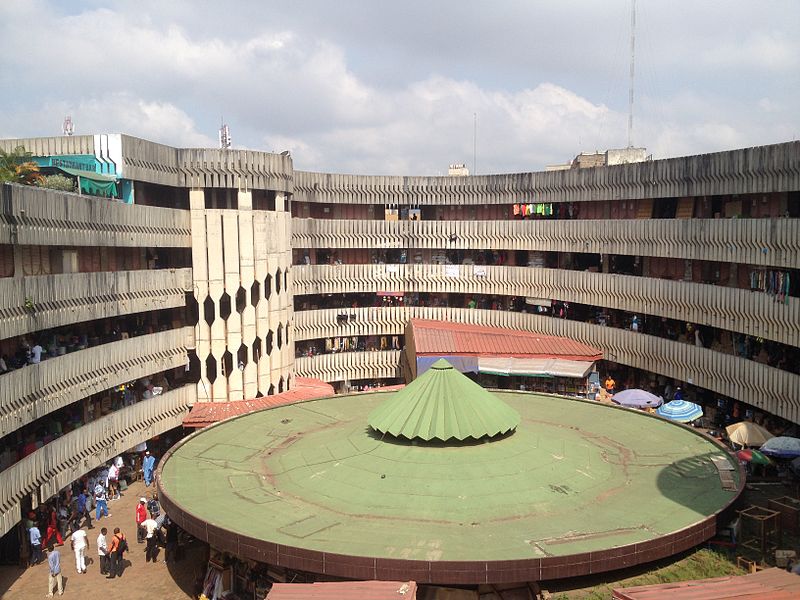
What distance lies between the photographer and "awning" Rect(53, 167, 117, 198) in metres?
40.3

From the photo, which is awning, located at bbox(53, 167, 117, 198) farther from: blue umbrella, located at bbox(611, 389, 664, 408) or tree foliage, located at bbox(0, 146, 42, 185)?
blue umbrella, located at bbox(611, 389, 664, 408)

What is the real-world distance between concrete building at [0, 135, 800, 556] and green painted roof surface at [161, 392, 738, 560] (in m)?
7.77

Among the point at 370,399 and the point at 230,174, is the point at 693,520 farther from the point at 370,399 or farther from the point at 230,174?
the point at 230,174

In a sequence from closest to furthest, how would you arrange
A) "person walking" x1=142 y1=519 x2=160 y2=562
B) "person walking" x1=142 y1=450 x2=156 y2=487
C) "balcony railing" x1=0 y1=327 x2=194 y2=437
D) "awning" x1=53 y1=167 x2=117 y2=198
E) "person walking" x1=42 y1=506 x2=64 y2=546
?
"balcony railing" x1=0 y1=327 x2=194 y2=437 → "person walking" x1=142 y1=519 x2=160 y2=562 → "person walking" x1=42 y1=506 x2=64 y2=546 → "awning" x1=53 y1=167 x2=117 y2=198 → "person walking" x1=142 y1=450 x2=156 y2=487

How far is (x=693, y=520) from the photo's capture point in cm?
2478

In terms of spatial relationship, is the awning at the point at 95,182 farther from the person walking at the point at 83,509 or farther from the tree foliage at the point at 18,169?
the person walking at the point at 83,509

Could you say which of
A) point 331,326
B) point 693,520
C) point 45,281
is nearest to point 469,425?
point 693,520

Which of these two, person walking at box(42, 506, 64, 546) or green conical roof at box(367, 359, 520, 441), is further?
person walking at box(42, 506, 64, 546)

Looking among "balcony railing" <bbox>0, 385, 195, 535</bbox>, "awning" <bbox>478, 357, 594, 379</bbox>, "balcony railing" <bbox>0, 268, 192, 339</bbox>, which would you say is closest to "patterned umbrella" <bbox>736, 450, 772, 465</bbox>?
"awning" <bbox>478, 357, 594, 379</bbox>

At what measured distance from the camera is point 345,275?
A: 62750 mm

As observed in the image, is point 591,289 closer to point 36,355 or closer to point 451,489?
point 451,489

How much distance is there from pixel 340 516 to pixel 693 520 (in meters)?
11.3

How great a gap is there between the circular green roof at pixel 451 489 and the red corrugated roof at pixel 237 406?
9.24m

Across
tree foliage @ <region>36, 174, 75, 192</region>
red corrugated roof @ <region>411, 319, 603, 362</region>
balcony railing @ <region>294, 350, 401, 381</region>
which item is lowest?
balcony railing @ <region>294, 350, 401, 381</region>
